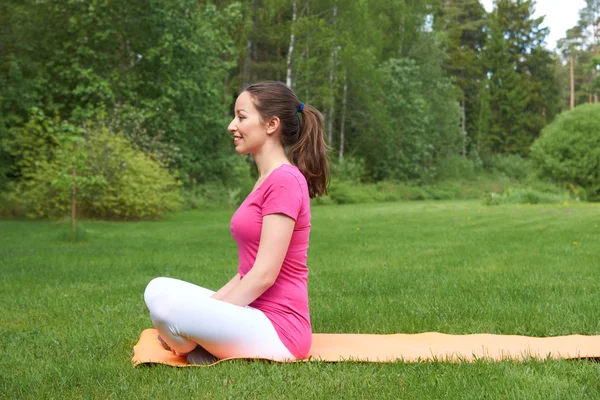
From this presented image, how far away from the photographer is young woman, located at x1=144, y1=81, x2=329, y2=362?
3.73m

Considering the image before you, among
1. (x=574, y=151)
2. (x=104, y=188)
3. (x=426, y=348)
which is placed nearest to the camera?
(x=426, y=348)

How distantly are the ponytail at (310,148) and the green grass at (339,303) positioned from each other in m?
1.08

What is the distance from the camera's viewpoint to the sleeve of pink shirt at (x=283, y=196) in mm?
3717

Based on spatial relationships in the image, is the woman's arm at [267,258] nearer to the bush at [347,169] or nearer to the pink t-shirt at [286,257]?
the pink t-shirt at [286,257]

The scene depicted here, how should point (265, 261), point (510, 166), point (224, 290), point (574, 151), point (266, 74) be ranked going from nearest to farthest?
1. point (265, 261)
2. point (224, 290)
3. point (574, 151)
4. point (266, 74)
5. point (510, 166)

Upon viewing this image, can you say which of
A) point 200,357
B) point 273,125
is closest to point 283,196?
point 273,125

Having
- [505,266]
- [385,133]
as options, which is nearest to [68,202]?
[505,266]

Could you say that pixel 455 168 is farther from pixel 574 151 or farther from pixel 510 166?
pixel 574 151

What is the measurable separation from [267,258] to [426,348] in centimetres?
123

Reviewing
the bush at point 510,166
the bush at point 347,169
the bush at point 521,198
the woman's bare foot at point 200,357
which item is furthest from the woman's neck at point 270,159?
the bush at point 510,166

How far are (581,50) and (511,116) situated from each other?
15.8 metres

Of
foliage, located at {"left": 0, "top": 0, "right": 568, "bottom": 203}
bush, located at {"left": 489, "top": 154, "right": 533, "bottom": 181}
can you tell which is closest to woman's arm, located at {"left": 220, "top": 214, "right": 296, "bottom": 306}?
foliage, located at {"left": 0, "top": 0, "right": 568, "bottom": 203}

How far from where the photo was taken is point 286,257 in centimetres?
389

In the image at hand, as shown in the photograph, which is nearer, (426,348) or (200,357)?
(200,357)
